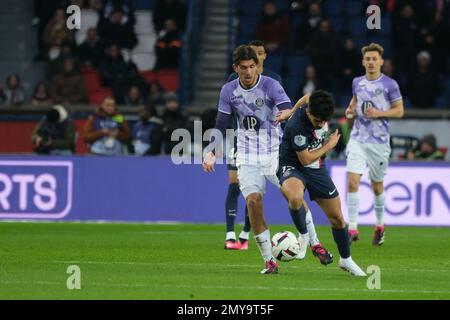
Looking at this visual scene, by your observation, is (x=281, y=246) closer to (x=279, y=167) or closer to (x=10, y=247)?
(x=279, y=167)

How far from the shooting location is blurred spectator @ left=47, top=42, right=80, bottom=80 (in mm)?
25469

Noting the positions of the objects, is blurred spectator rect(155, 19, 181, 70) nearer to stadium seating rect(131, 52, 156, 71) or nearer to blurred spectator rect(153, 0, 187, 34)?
blurred spectator rect(153, 0, 187, 34)

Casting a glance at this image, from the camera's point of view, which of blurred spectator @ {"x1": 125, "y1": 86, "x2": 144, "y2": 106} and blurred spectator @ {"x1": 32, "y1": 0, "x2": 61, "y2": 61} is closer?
blurred spectator @ {"x1": 125, "y1": 86, "x2": 144, "y2": 106}

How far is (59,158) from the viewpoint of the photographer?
67.3 feet

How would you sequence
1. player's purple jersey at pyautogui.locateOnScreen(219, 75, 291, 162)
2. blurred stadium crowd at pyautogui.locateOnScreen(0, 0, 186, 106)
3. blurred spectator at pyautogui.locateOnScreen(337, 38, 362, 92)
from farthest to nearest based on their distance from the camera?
1. blurred stadium crowd at pyautogui.locateOnScreen(0, 0, 186, 106)
2. blurred spectator at pyautogui.locateOnScreen(337, 38, 362, 92)
3. player's purple jersey at pyautogui.locateOnScreen(219, 75, 291, 162)

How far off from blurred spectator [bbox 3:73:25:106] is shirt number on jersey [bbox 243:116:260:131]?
12683 mm

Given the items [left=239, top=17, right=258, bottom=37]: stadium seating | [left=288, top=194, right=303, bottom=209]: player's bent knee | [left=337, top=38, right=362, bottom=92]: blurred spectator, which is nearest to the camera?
[left=288, top=194, right=303, bottom=209]: player's bent knee

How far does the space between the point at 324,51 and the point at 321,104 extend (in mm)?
13109

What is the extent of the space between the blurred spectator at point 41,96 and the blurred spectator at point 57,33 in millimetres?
1424

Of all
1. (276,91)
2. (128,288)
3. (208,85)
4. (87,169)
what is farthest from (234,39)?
(128,288)

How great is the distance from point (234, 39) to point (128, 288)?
16.3 meters

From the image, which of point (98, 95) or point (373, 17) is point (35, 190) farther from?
point (373, 17)

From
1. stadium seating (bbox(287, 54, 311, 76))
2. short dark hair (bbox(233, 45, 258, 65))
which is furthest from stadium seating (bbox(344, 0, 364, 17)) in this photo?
short dark hair (bbox(233, 45, 258, 65))

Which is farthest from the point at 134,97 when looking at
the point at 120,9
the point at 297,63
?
the point at 297,63
